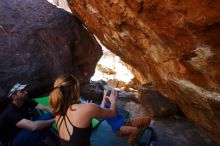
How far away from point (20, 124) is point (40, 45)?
2686 mm

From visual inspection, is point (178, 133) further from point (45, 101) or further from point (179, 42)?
point (179, 42)

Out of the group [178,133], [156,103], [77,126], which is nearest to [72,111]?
[77,126]

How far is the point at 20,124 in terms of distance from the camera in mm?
3836

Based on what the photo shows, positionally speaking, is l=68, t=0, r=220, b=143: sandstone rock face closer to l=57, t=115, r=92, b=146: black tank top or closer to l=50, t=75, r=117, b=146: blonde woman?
l=50, t=75, r=117, b=146: blonde woman

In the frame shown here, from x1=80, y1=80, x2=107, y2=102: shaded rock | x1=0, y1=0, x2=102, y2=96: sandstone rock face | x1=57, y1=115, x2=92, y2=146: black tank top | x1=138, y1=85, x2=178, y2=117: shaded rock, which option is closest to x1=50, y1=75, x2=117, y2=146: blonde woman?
x1=57, y1=115, x2=92, y2=146: black tank top

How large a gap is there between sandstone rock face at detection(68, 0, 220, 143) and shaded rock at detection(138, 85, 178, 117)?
1801mm

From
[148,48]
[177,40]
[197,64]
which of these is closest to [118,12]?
[148,48]

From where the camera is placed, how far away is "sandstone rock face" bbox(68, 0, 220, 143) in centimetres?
265

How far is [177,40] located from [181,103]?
1.68m

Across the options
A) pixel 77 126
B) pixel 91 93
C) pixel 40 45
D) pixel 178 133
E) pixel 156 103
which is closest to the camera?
pixel 77 126

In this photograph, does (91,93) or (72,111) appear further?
(91,93)

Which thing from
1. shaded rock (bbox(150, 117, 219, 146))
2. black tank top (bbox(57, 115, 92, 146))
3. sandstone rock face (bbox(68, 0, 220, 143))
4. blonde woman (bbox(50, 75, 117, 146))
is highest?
sandstone rock face (bbox(68, 0, 220, 143))

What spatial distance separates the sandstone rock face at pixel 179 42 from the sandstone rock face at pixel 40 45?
1.86 metres

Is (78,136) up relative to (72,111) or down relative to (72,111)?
down
